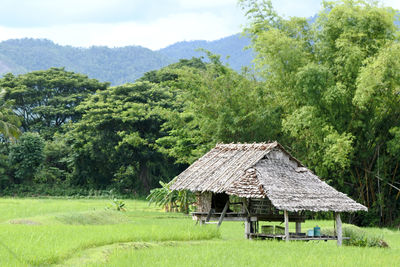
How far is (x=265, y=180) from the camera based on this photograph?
1565cm

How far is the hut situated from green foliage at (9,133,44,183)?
2106 cm

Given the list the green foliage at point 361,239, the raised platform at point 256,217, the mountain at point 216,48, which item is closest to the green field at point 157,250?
the green foliage at point 361,239

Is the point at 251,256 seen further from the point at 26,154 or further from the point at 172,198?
the point at 26,154

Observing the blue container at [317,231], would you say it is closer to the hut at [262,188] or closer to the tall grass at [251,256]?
the hut at [262,188]

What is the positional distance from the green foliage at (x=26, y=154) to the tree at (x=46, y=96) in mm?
5866

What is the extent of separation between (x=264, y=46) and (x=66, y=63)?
10596cm

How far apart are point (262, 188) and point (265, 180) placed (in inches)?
16.7

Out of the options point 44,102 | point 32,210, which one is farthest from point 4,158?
point 32,210

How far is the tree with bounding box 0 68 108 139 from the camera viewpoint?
4381cm

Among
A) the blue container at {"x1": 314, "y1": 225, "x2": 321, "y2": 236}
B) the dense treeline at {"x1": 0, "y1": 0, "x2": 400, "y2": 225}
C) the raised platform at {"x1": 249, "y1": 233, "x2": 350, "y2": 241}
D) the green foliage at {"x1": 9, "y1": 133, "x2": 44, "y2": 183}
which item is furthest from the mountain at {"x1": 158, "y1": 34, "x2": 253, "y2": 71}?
the blue container at {"x1": 314, "y1": 225, "x2": 321, "y2": 236}

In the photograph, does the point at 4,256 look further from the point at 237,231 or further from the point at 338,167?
the point at 338,167

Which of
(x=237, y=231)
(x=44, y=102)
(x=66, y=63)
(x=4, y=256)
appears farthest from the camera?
(x=66, y=63)

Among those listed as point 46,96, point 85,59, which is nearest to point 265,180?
point 46,96

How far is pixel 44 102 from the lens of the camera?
4631cm
